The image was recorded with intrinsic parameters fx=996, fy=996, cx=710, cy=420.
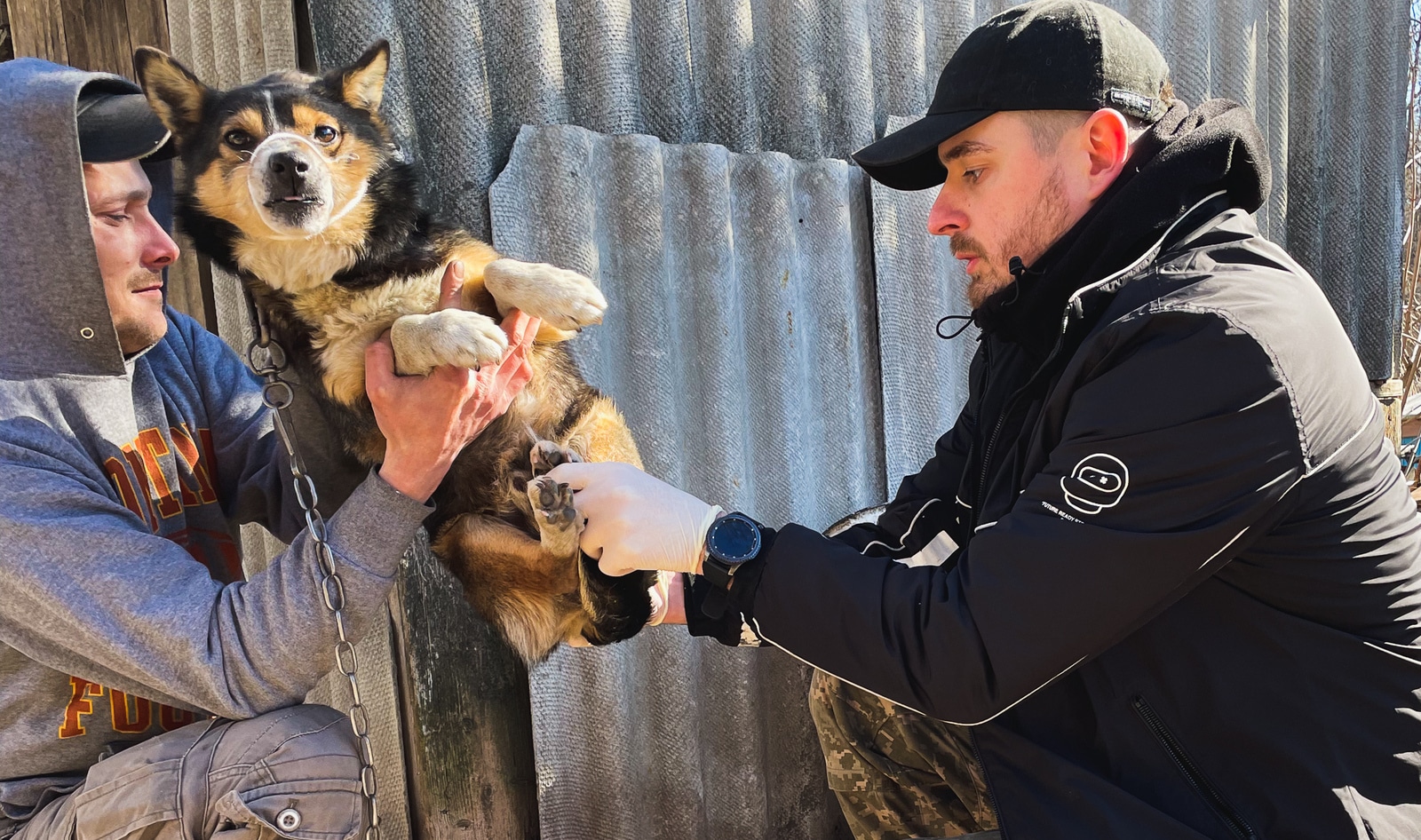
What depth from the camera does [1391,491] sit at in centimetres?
183

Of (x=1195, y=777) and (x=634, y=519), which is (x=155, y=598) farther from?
(x=1195, y=777)

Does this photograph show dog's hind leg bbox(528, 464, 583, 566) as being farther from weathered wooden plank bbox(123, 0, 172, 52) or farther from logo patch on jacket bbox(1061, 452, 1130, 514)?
weathered wooden plank bbox(123, 0, 172, 52)

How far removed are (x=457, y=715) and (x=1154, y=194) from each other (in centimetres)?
217

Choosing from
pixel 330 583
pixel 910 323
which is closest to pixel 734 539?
pixel 330 583

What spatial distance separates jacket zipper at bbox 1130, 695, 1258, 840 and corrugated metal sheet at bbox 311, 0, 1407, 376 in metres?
1.96

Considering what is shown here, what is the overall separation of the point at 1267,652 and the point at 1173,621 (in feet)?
0.53

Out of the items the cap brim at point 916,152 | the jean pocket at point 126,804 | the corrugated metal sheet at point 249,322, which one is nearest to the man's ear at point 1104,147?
the cap brim at point 916,152

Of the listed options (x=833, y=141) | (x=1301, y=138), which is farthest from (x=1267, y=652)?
(x=1301, y=138)

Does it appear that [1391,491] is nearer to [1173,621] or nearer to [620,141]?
[1173,621]

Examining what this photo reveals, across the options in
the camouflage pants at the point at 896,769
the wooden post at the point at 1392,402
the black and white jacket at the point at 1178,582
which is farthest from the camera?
the wooden post at the point at 1392,402

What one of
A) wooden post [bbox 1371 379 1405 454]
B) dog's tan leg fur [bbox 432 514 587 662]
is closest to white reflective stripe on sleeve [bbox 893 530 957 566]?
dog's tan leg fur [bbox 432 514 587 662]

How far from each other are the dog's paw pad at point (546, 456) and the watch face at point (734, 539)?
0.50m

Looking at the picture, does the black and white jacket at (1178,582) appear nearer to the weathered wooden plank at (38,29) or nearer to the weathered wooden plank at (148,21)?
the weathered wooden plank at (148,21)

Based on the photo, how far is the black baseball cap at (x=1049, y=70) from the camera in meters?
2.00
